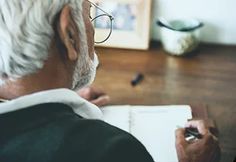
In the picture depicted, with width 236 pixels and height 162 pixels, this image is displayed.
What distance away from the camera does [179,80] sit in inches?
63.7

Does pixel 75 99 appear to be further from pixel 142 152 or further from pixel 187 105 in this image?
pixel 187 105

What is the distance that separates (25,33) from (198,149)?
0.63m

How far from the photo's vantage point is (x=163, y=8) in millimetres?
1843

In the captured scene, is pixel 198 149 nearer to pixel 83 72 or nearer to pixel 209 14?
pixel 83 72

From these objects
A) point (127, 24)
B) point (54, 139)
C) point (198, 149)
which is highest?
point (54, 139)

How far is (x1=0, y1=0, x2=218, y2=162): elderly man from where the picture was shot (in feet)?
2.67

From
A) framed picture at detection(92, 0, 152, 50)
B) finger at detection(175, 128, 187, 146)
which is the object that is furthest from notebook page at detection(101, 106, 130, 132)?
framed picture at detection(92, 0, 152, 50)

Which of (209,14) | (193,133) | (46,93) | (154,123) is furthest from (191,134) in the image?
(209,14)

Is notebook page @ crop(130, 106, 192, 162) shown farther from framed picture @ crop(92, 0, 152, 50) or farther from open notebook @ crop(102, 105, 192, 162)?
framed picture @ crop(92, 0, 152, 50)

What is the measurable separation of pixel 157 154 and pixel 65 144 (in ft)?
1.55

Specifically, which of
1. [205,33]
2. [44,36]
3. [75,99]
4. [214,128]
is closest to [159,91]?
[214,128]

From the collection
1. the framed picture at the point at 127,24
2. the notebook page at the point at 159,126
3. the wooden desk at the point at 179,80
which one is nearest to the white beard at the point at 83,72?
the notebook page at the point at 159,126

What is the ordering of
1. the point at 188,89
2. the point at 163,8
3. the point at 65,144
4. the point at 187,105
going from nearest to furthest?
the point at 65,144 → the point at 187,105 → the point at 188,89 → the point at 163,8

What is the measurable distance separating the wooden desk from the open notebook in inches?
2.5
